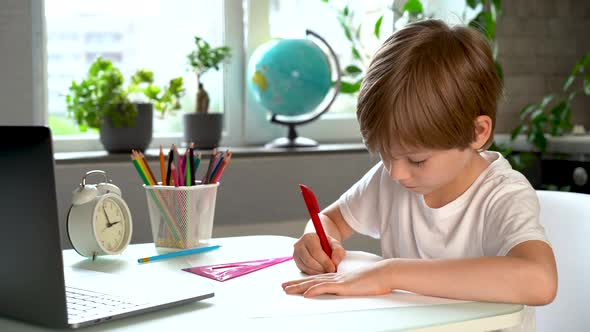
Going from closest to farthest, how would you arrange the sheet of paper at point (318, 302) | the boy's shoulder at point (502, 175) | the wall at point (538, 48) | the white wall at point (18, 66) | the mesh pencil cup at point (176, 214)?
the sheet of paper at point (318, 302) < the boy's shoulder at point (502, 175) < the mesh pencil cup at point (176, 214) < the white wall at point (18, 66) < the wall at point (538, 48)

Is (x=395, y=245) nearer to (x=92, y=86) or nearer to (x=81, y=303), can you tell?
(x=81, y=303)

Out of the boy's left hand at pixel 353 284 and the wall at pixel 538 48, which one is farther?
the wall at pixel 538 48

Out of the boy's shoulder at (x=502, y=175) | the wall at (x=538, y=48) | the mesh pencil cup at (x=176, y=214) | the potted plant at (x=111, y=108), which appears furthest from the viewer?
the wall at (x=538, y=48)

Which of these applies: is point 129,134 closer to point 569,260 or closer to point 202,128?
point 202,128

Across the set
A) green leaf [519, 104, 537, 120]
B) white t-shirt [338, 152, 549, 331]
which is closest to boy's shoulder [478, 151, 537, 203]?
white t-shirt [338, 152, 549, 331]

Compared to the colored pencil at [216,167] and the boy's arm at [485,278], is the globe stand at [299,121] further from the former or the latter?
the boy's arm at [485,278]

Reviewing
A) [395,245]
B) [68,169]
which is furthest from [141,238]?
[395,245]

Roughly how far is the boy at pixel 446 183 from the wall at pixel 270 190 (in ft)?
3.63

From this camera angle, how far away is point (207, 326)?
92 cm

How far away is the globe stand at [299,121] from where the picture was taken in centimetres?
267

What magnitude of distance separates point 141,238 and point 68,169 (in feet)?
0.94

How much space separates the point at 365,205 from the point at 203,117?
1.18 meters

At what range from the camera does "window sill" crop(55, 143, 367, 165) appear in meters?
2.30

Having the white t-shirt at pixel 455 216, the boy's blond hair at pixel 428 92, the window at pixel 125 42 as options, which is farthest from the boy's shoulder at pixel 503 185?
the window at pixel 125 42
